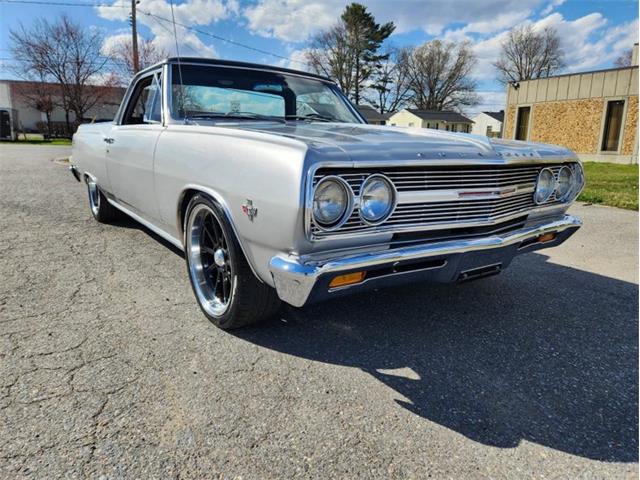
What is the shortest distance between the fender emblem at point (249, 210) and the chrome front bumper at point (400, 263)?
230mm

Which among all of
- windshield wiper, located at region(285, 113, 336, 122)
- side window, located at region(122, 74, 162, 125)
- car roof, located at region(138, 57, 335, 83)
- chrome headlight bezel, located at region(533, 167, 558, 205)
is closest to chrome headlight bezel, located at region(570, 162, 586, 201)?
chrome headlight bezel, located at region(533, 167, 558, 205)

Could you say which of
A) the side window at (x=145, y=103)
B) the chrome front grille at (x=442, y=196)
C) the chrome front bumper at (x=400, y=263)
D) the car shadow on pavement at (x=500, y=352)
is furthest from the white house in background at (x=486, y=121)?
the chrome front bumper at (x=400, y=263)

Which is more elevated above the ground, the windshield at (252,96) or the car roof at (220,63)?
the car roof at (220,63)

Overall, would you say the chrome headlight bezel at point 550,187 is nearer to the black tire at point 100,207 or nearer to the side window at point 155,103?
the side window at point 155,103

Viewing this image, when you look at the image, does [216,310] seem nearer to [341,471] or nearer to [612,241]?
[341,471]

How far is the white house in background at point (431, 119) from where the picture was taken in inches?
1917

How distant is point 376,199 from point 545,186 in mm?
1384

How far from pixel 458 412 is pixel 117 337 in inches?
71.2

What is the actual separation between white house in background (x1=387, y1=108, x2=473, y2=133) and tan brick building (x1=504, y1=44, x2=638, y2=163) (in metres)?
28.3

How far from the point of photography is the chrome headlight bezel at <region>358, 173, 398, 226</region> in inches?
78.3

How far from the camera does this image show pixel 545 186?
2.83 metres

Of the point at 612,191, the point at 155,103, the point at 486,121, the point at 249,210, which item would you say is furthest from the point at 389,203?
the point at 486,121

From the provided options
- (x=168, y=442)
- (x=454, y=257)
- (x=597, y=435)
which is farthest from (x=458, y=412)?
(x=168, y=442)

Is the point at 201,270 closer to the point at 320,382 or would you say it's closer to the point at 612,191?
the point at 320,382
